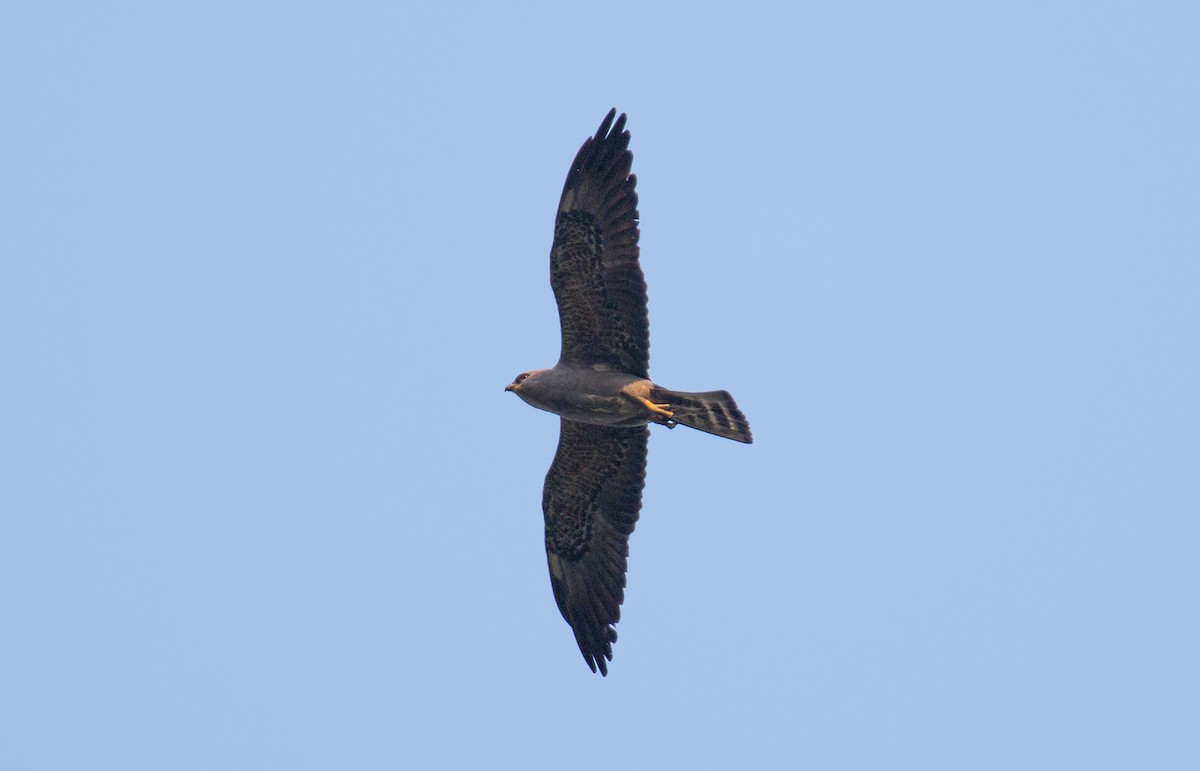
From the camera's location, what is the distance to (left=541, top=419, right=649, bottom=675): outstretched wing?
602 inches

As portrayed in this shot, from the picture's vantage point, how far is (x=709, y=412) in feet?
46.9

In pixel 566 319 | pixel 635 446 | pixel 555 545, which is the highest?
pixel 566 319

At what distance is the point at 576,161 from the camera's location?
562 inches

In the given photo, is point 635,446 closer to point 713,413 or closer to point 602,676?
point 713,413

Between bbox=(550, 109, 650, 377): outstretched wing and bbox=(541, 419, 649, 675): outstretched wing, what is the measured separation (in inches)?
50.2

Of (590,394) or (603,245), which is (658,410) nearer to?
(590,394)

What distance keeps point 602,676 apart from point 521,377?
3.18 meters

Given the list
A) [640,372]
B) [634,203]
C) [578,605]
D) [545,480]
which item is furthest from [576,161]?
[578,605]

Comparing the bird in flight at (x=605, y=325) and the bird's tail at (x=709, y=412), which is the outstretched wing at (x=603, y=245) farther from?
the bird's tail at (x=709, y=412)

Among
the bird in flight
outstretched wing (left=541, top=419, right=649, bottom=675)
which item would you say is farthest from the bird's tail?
outstretched wing (left=541, top=419, right=649, bottom=675)

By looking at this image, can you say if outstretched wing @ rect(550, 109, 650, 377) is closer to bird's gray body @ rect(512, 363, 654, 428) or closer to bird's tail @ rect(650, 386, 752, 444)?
bird's gray body @ rect(512, 363, 654, 428)

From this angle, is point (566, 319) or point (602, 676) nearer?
point (566, 319)

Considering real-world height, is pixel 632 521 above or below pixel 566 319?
below

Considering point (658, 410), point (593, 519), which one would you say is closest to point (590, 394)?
point (658, 410)
